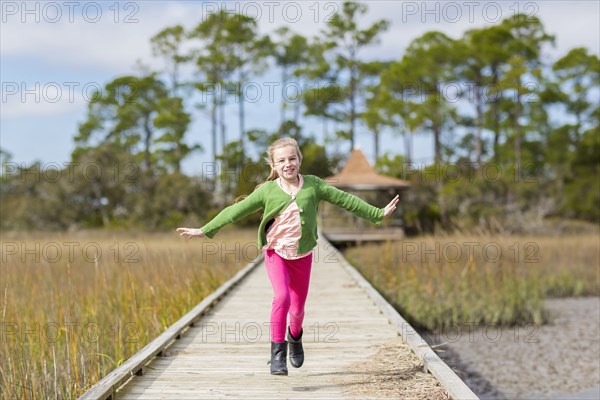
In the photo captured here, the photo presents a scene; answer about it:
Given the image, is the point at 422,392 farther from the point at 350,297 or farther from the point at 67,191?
the point at 67,191

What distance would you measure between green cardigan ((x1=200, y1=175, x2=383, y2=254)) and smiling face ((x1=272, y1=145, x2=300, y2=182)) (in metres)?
0.13

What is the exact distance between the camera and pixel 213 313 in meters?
7.20

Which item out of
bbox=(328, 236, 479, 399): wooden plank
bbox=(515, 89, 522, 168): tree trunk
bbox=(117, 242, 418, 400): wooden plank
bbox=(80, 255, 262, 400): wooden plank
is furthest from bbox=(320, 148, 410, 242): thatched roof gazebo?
bbox=(328, 236, 479, 399): wooden plank

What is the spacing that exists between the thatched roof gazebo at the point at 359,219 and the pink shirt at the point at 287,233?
18.5 m

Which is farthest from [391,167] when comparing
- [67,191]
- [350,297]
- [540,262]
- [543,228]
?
[350,297]

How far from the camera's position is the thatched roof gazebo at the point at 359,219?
24.3m

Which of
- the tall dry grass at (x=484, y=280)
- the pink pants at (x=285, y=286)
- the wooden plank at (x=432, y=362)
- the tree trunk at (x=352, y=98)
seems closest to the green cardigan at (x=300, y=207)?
the pink pants at (x=285, y=286)

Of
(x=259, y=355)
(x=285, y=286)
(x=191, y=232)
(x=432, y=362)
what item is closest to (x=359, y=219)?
(x=259, y=355)

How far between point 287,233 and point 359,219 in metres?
22.1

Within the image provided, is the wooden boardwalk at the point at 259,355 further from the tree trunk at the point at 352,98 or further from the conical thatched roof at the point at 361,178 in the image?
the tree trunk at the point at 352,98

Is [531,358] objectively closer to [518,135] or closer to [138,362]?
[138,362]

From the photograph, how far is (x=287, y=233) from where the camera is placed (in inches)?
166

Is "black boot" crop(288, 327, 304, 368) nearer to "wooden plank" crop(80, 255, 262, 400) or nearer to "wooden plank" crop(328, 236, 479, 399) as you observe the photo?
"wooden plank" crop(328, 236, 479, 399)

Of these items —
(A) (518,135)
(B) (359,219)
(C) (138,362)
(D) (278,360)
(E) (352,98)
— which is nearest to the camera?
(D) (278,360)
